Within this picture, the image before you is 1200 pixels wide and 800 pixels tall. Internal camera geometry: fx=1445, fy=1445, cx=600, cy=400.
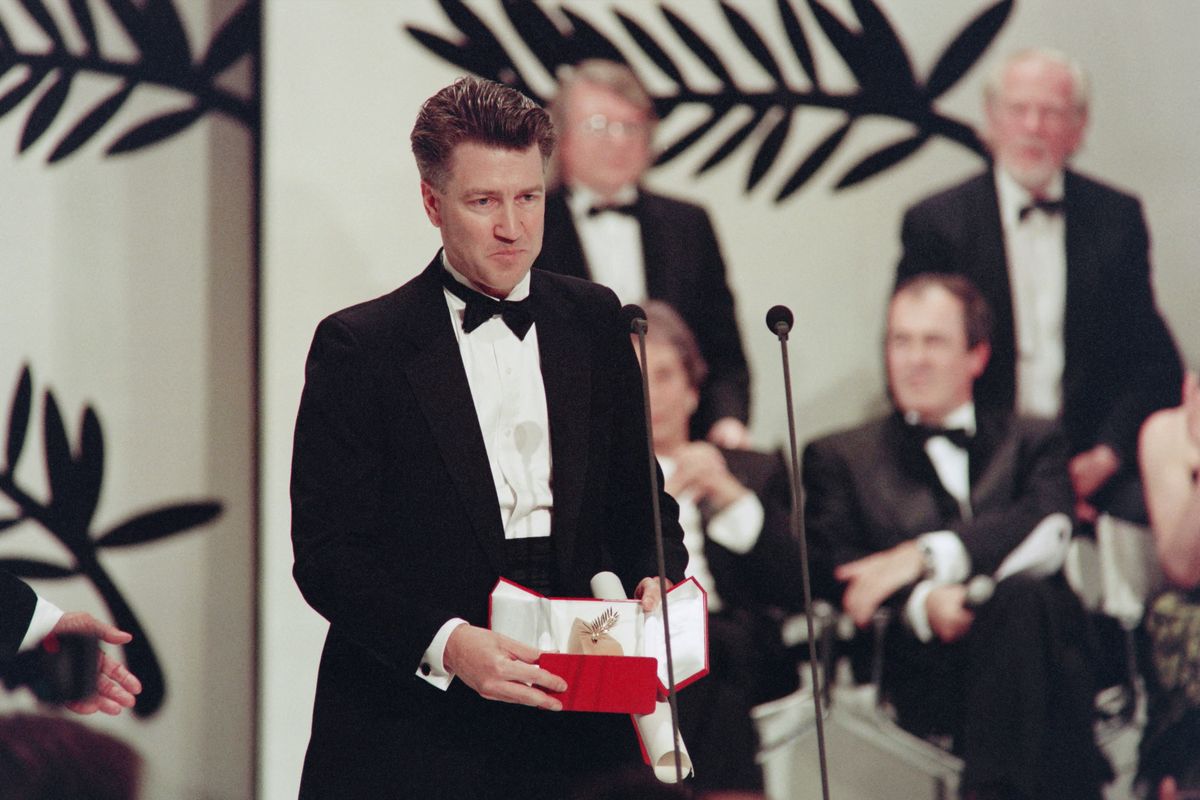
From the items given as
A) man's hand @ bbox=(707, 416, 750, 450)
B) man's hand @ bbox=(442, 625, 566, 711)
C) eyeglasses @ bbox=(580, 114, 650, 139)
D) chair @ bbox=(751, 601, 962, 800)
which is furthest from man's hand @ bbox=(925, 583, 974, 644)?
man's hand @ bbox=(442, 625, 566, 711)

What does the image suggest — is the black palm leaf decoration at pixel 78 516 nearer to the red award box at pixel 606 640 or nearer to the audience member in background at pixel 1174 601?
the red award box at pixel 606 640

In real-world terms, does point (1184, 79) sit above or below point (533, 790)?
above

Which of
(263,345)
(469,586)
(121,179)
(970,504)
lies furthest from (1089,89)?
(469,586)

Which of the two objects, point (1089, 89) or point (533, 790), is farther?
point (1089, 89)

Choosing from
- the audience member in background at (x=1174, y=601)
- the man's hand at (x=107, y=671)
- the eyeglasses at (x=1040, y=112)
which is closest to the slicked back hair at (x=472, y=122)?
the man's hand at (x=107, y=671)

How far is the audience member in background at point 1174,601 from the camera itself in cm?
429

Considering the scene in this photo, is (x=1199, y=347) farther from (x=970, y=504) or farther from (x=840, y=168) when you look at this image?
(x=840, y=168)

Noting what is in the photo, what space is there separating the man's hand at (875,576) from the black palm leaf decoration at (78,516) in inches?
75.9

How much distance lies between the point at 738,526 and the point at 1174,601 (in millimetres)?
1368

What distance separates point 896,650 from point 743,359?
949mm

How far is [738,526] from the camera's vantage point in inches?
161

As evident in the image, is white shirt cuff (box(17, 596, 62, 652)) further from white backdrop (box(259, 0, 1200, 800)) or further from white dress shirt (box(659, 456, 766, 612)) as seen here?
white dress shirt (box(659, 456, 766, 612))

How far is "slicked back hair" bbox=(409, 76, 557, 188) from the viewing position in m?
2.08

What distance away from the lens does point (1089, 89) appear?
439 centimetres
